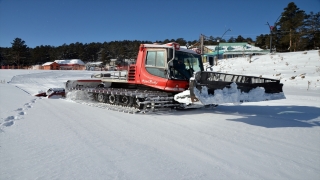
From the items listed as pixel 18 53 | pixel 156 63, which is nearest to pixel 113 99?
pixel 156 63

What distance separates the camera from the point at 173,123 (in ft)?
18.4

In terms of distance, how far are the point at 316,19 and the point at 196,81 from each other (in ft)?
153

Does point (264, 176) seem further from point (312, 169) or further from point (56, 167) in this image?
point (56, 167)

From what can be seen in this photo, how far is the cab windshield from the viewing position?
6.94 meters

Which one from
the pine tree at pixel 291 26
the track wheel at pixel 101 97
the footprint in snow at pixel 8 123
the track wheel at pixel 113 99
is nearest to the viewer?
the footprint in snow at pixel 8 123

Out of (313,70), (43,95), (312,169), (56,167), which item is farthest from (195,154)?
(313,70)

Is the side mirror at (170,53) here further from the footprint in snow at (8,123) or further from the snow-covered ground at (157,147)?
the footprint in snow at (8,123)

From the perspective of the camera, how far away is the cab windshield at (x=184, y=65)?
6.94m

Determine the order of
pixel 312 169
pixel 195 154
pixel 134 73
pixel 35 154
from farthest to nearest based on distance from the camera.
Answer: pixel 134 73, pixel 195 154, pixel 35 154, pixel 312 169

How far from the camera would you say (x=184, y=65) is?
7281mm

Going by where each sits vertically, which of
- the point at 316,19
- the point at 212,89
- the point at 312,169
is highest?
the point at 316,19

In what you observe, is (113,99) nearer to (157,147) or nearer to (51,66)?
(157,147)

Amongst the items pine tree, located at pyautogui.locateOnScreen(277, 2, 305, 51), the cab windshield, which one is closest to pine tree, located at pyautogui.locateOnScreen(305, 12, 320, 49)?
pine tree, located at pyautogui.locateOnScreen(277, 2, 305, 51)

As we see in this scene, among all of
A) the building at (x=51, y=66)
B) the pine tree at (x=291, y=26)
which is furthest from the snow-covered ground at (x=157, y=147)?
the building at (x=51, y=66)
